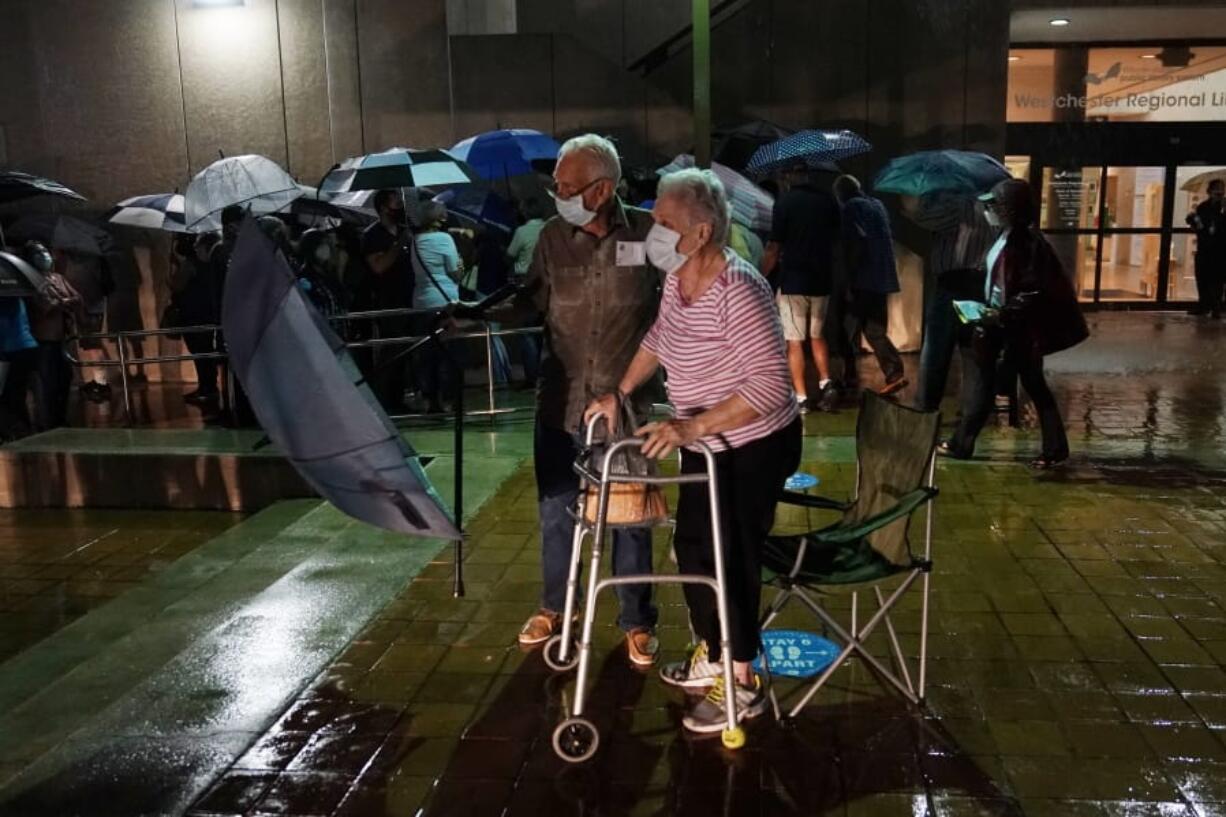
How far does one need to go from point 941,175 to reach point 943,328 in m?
1.53

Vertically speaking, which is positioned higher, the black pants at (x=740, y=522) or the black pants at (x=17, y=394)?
A: the black pants at (x=740, y=522)

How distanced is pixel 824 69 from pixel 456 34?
424 centimetres

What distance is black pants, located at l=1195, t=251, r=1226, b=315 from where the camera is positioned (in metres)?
15.8

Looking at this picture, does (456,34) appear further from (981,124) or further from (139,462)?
(139,462)

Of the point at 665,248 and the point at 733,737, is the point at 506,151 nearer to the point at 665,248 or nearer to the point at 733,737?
the point at 665,248

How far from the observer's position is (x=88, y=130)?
12953 mm

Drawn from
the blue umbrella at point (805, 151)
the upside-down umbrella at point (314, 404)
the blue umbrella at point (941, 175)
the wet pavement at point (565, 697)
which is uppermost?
the blue umbrella at point (805, 151)

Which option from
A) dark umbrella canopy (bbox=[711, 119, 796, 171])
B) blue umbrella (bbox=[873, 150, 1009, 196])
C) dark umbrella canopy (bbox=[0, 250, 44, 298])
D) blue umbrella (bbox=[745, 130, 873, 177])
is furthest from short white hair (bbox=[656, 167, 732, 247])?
dark umbrella canopy (bbox=[711, 119, 796, 171])

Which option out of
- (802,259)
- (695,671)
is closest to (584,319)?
(695,671)

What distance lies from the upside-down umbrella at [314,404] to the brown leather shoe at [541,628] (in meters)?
1.06

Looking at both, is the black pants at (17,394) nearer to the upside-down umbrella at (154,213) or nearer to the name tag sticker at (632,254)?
the upside-down umbrella at (154,213)

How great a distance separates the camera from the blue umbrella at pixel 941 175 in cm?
858

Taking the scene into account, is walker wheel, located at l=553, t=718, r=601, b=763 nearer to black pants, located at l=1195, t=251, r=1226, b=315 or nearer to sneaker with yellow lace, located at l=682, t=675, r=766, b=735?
sneaker with yellow lace, located at l=682, t=675, r=766, b=735

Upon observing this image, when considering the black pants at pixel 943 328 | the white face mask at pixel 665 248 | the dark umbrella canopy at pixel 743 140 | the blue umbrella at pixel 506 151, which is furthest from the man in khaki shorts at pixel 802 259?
the white face mask at pixel 665 248
